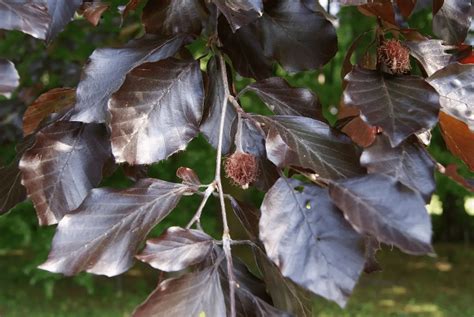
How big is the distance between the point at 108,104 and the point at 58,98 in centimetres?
24

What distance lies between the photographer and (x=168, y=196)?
67 centimetres

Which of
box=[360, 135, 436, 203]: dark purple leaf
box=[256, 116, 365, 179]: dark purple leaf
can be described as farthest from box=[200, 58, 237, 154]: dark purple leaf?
box=[360, 135, 436, 203]: dark purple leaf

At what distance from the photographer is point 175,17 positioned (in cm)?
82

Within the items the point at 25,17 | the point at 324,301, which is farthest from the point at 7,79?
the point at 324,301

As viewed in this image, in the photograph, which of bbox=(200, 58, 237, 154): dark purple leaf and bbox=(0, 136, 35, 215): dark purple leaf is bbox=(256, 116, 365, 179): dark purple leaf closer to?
bbox=(200, 58, 237, 154): dark purple leaf

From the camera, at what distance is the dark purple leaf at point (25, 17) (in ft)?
2.02

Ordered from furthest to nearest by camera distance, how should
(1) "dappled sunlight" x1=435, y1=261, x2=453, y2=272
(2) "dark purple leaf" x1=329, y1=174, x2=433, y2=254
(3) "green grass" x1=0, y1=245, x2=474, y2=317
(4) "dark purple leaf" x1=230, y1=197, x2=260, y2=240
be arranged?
(1) "dappled sunlight" x1=435, y1=261, x2=453, y2=272 → (3) "green grass" x1=0, y1=245, x2=474, y2=317 → (4) "dark purple leaf" x1=230, y1=197, x2=260, y2=240 → (2) "dark purple leaf" x1=329, y1=174, x2=433, y2=254

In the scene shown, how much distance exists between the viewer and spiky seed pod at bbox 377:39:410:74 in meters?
0.74

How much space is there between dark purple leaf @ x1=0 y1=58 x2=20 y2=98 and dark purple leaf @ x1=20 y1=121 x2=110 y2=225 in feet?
0.57

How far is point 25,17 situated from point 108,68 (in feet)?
0.47

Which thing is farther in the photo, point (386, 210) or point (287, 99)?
point (287, 99)

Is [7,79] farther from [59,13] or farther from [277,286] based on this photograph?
[277,286]

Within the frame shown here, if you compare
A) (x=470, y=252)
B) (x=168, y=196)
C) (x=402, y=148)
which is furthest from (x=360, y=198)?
(x=470, y=252)

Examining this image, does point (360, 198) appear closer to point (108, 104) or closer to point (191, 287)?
point (191, 287)
